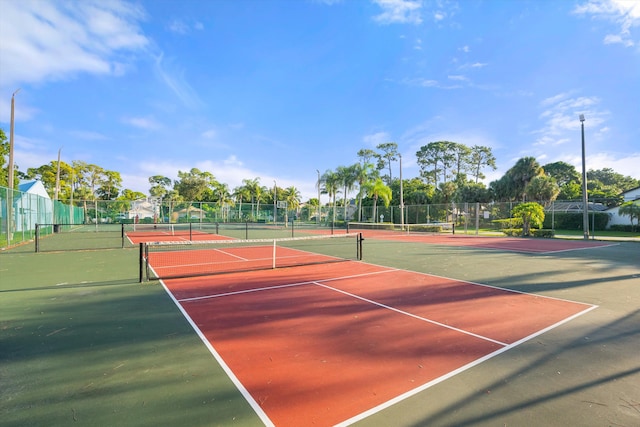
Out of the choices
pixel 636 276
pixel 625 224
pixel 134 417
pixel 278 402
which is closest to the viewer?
pixel 134 417

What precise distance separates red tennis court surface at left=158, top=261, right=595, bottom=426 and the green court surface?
193 mm

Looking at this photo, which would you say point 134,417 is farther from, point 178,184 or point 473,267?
point 178,184

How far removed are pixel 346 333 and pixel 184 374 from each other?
2.25 m

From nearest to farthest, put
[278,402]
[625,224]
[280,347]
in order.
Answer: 1. [278,402]
2. [280,347]
3. [625,224]

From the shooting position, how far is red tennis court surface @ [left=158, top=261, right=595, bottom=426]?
3.09 meters

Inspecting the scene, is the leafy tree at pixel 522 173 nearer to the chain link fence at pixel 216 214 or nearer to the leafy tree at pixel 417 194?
the chain link fence at pixel 216 214

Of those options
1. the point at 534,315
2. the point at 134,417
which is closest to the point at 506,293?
the point at 534,315

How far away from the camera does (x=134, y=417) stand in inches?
107

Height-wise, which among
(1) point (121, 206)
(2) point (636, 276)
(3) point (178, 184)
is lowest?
(2) point (636, 276)

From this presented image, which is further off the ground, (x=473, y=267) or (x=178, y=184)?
(x=178, y=184)

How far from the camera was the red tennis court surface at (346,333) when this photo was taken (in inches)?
122

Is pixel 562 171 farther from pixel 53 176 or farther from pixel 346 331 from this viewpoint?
pixel 53 176

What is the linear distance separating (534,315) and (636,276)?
6.35 metres

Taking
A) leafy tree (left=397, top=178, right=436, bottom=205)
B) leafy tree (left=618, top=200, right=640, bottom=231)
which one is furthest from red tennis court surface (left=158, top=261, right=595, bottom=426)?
leafy tree (left=397, top=178, right=436, bottom=205)
